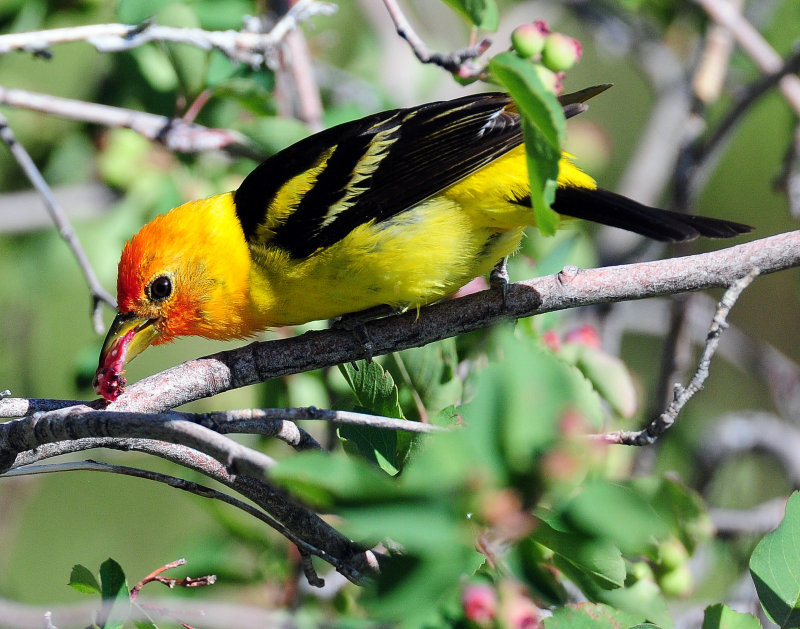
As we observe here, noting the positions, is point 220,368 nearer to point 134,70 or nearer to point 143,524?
point 134,70

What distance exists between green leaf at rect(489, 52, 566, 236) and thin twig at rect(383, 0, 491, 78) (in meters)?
0.76

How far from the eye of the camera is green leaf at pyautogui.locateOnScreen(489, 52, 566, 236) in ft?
5.21

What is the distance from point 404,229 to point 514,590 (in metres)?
1.57

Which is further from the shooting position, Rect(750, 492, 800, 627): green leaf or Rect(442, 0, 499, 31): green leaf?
Rect(442, 0, 499, 31): green leaf

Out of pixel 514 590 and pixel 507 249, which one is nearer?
pixel 514 590

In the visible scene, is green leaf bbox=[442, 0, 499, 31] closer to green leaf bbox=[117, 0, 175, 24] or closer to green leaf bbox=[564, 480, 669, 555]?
green leaf bbox=[117, 0, 175, 24]

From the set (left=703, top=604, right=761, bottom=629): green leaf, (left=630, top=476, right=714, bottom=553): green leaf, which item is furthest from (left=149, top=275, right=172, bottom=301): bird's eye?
(left=703, top=604, right=761, bottom=629): green leaf

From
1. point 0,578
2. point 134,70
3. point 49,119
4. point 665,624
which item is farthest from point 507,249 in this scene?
point 0,578

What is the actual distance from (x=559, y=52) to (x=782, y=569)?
1708 mm

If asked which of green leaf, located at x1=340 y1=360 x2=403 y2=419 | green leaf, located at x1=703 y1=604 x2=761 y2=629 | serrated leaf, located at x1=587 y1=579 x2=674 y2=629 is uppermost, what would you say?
green leaf, located at x1=340 y1=360 x2=403 y2=419

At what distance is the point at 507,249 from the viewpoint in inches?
122

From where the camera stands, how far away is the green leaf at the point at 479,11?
2441mm

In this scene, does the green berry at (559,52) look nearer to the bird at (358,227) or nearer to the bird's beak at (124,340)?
the bird at (358,227)

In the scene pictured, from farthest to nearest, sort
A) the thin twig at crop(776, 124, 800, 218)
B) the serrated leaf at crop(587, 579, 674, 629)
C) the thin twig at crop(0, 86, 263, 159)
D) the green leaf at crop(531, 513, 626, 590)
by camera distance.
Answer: the thin twig at crop(776, 124, 800, 218)
the thin twig at crop(0, 86, 263, 159)
the serrated leaf at crop(587, 579, 674, 629)
the green leaf at crop(531, 513, 626, 590)
